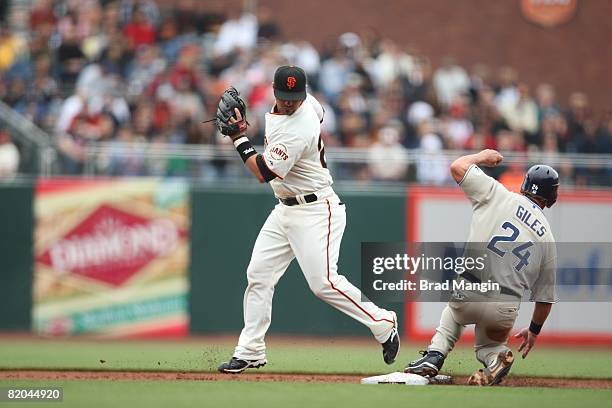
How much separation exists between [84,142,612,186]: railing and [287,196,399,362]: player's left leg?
179 inches

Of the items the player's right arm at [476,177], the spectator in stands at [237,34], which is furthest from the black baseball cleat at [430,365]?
the spectator in stands at [237,34]

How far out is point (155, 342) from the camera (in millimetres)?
12227

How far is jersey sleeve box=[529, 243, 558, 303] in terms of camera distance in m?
8.20

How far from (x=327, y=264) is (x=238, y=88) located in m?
7.54

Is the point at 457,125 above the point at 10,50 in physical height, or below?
below

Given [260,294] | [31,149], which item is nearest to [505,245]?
[260,294]

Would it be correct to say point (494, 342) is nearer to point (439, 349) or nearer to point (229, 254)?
point (439, 349)

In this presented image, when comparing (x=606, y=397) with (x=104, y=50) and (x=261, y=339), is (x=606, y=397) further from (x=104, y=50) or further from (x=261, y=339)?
(x=104, y=50)

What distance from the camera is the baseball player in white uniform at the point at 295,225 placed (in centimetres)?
849

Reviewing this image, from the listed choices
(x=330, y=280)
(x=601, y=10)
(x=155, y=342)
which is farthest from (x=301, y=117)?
(x=601, y=10)

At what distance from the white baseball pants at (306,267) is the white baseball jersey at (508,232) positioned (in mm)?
1065

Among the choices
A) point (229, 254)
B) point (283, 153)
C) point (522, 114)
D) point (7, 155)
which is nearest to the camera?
point (283, 153)

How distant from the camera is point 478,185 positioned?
320 inches

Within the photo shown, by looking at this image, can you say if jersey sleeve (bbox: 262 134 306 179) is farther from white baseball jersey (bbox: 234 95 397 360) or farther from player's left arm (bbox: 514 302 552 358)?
player's left arm (bbox: 514 302 552 358)
